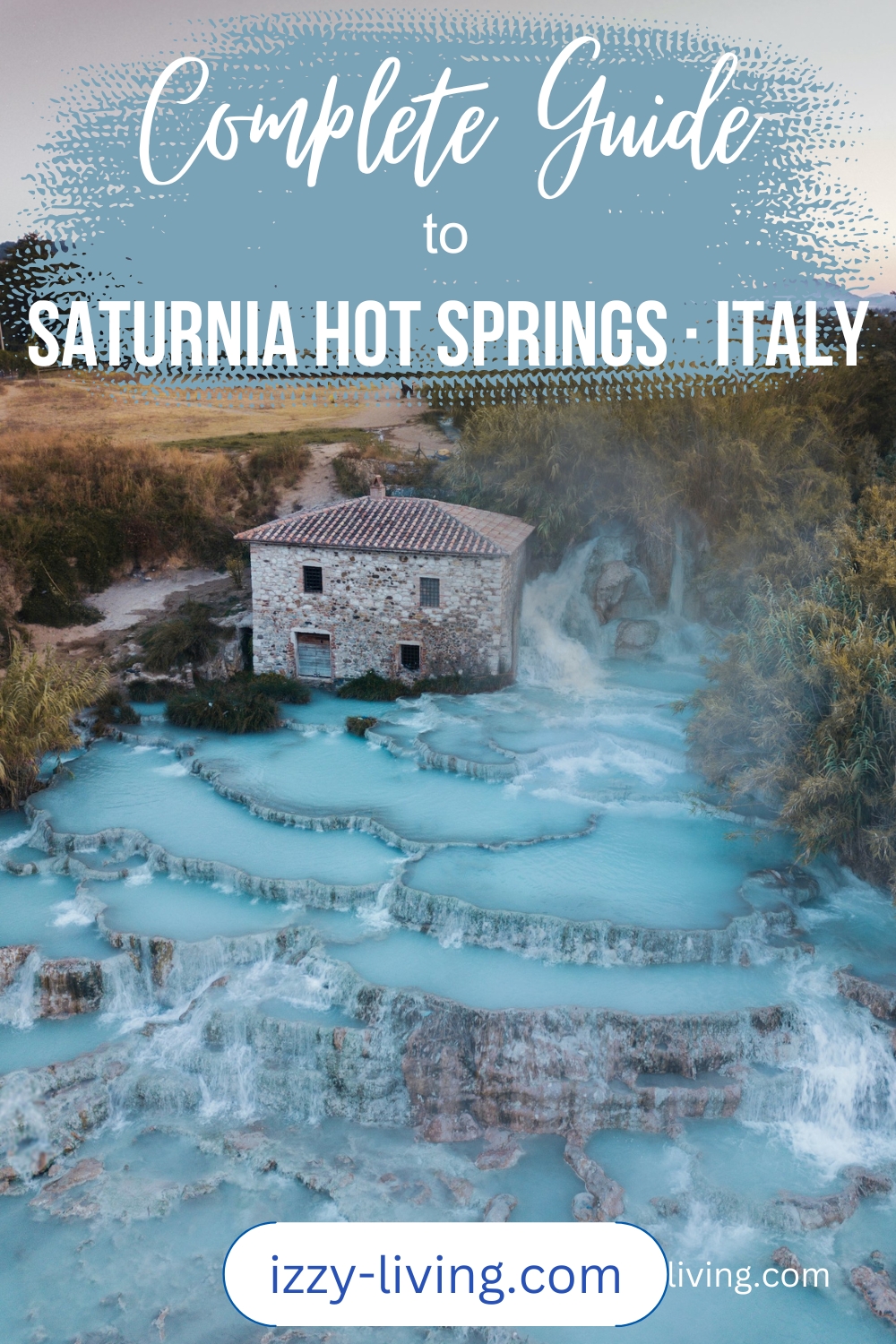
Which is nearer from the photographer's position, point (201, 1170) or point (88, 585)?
point (201, 1170)

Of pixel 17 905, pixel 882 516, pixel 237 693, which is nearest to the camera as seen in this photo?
pixel 17 905

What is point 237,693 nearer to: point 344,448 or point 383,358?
point 383,358

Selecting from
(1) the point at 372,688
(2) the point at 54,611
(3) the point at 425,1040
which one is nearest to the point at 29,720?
(1) the point at 372,688

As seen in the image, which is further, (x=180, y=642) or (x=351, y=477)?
(x=351, y=477)

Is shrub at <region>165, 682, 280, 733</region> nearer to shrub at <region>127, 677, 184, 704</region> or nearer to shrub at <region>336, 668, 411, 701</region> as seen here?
shrub at <region>127, 677, 184, 704</region>

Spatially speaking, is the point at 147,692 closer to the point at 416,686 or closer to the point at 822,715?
the point at 416,686

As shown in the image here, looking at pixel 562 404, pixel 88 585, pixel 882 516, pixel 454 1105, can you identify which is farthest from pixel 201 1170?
pixel 562 404
